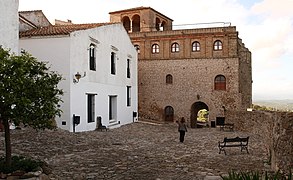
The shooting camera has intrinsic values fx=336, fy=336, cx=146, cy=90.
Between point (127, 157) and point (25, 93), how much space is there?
4.88 meters

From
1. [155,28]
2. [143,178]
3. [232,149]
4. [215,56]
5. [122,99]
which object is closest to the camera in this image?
[143,178]

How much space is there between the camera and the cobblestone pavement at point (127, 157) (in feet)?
30.3

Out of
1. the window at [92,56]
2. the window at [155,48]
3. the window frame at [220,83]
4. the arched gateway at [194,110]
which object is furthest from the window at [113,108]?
the window frame at [220,83]

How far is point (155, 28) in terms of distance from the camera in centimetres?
3769

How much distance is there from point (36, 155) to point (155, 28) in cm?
2847

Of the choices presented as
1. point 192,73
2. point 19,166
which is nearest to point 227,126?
point 192,73

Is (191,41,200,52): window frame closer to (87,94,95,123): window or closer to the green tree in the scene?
(87,94,95,123): window

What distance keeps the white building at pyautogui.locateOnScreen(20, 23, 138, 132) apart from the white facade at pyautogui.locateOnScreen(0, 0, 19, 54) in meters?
2.53

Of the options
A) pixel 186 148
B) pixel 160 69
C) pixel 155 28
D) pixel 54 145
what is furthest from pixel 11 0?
pixel 155 28

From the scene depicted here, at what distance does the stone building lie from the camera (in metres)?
31.6

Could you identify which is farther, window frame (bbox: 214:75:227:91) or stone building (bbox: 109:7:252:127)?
window frame (bbox: 214:75:227:91)

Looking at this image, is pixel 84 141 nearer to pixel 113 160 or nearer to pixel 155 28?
pixel 113 160

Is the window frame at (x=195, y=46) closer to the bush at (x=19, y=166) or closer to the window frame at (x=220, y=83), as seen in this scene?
the window frame at (x=220, y=83)

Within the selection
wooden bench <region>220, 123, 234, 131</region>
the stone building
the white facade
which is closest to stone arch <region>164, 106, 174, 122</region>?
the stone building
